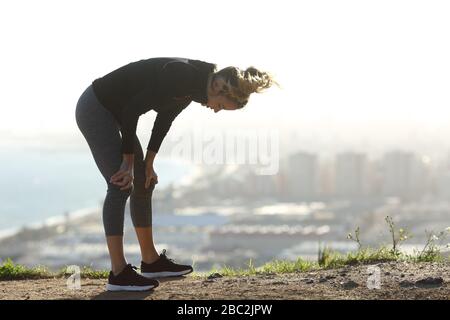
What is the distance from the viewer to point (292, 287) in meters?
4.16

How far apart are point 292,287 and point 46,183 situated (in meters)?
124

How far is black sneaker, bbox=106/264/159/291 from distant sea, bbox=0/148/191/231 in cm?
6788

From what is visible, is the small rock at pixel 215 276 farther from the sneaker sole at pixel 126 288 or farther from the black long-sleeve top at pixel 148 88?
the black long-sleeve top at pixel 148 88

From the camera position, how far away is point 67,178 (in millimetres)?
128750

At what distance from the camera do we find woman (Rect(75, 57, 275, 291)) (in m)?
3.84

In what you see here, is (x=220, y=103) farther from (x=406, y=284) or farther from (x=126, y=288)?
(x=406, y=284)

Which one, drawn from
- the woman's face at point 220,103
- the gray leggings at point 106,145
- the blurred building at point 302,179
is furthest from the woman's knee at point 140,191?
the blurred building at point 302,179

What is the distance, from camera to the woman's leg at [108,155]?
4.03 meters

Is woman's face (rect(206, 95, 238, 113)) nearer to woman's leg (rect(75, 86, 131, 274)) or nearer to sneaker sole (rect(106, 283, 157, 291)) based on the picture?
woman's leg (rect(75, 86, 131, 274))

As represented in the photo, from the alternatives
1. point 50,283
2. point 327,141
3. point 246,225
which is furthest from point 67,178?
point 50,283

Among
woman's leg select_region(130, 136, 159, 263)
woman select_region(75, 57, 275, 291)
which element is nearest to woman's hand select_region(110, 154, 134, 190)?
woman select_region(75, 57, 275, 291)

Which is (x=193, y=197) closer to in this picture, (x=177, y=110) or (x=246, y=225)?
(x=246, y=225)

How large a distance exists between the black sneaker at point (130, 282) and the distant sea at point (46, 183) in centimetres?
6788
